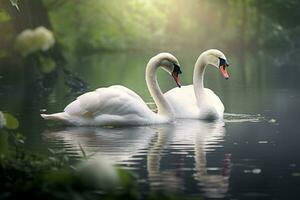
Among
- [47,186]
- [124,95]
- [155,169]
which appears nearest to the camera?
[47,186]

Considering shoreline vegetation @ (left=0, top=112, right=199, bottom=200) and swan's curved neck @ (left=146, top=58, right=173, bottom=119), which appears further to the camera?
swan's curved neck @ (left=146, top=58, right=173, bottom=119)

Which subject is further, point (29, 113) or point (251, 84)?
point (251, 84)

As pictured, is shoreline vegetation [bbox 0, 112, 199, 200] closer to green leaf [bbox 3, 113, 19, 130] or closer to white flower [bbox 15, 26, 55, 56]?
green leaf [bbox 3, 113, 19, 130]

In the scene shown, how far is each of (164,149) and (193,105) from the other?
450cm

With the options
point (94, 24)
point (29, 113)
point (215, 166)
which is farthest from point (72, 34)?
point (215, 166)

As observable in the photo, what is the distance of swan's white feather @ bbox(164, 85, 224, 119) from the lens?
559 inches

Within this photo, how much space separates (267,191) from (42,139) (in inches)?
185

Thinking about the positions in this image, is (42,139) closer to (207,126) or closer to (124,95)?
(124,95)

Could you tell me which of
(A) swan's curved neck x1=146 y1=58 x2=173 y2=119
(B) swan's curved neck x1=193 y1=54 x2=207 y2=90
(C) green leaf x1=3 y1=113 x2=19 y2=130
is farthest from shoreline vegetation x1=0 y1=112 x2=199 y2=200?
(B) swan's curved neck x1=193 y1=54 x2=207 y2=90

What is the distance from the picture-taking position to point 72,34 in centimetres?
6919

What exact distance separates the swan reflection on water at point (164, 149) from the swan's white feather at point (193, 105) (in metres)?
0.29

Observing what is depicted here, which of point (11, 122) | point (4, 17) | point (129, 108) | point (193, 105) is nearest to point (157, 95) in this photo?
point (193, 105)

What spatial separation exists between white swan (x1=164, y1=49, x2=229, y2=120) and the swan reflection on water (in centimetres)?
33

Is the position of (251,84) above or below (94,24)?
below
